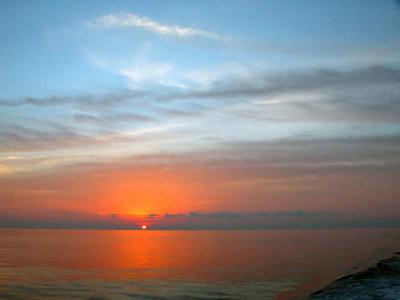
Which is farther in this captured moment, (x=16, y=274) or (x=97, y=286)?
(x=16, y=274)

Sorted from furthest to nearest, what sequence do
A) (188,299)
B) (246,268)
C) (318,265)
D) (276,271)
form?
(318,265)
(246,268)
(276,271)
(188,299)

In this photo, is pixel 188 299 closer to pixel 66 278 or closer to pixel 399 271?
pixel 66 278

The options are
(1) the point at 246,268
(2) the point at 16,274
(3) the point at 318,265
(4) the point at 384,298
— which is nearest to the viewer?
(4) the point at 384,298

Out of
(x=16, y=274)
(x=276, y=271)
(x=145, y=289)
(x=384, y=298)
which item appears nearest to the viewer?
(x=384, y=298)

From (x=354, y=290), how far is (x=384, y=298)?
4.18 m

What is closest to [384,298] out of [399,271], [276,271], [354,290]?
[354,290]

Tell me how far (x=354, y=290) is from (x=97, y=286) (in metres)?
17.9

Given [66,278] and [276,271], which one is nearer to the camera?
[66,278]

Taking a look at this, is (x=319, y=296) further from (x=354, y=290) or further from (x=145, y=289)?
(x=145, y=289)

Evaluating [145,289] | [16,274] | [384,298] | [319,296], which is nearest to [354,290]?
[319,296]

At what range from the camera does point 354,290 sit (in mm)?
23016

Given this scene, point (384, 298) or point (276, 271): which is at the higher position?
point (384, 298)

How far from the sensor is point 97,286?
3008 cm

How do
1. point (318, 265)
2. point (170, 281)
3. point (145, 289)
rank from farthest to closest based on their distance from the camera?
point (318, 265)
point (170, 281)
point (145, 289)
